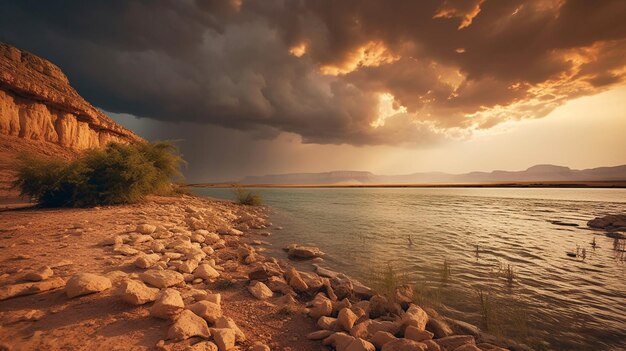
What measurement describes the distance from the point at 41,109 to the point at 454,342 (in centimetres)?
4495

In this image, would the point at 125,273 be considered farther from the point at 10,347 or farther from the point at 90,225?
the point at 90,225

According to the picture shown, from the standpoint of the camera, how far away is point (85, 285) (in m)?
4.03

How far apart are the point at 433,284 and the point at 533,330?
2.45 m

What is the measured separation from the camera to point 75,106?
32.5 metres

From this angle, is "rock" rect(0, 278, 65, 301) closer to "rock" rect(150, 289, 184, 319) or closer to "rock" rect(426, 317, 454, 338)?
"rock" rect(150, 289, 184, 319)

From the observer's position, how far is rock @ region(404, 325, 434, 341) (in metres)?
3.98

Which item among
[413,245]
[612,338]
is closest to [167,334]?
[612,338]

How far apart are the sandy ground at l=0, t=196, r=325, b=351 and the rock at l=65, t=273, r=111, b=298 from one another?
98 mm

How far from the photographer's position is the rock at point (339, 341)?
3668mm

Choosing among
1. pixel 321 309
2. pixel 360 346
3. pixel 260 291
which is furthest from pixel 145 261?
pixel 360 346

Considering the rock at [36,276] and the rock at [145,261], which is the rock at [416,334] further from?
the rock at [36,276]

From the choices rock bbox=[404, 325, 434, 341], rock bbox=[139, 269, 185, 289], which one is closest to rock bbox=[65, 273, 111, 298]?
rock bbox=[139, 269, 185, 289]

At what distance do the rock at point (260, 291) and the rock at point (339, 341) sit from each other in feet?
6.78

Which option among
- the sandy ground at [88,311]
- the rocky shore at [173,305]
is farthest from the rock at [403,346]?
the sandy ground at [88,311]
